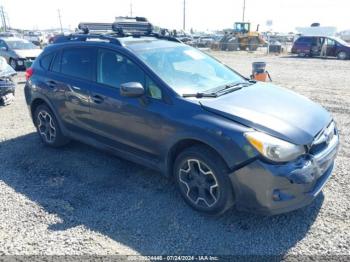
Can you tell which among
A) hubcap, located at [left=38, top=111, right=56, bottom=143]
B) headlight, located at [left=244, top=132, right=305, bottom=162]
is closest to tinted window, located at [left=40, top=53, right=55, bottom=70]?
hubcap, located at [left=38, top=111, right=56, bottom=143]

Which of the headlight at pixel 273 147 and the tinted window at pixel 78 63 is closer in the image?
the headlight at pixel 273 147

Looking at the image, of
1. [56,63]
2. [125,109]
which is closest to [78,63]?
[56,63]

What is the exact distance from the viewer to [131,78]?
3.89 meters

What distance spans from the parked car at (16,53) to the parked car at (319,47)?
1951 cm

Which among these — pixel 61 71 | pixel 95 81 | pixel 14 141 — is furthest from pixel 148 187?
pixel 14 141

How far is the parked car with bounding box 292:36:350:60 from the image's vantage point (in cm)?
2339

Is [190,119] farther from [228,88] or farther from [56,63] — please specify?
[56,63]

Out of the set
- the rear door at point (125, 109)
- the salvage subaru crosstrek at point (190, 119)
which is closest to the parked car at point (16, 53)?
the salvage subaru crosstrek at point (190, 119)

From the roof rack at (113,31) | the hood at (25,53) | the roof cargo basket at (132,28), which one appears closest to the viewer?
the roof rack at (113,31)

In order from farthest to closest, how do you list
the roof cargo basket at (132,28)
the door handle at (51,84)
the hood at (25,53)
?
the hood at (25,53) → the door handle at (51,84) → the roof cargo basket at (132,28)

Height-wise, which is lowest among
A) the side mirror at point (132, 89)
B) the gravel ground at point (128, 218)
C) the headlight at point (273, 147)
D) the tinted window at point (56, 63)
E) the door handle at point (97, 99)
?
the gravel ground at point (128, 218)

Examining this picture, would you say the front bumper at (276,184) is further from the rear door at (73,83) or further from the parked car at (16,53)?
the parked car at (16,53)

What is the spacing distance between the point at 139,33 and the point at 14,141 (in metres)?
2.96

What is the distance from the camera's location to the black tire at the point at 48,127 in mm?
5102
